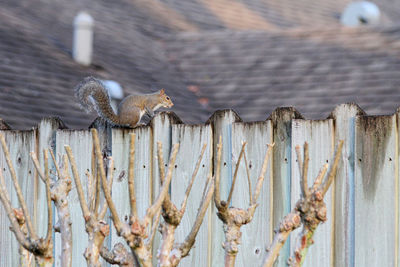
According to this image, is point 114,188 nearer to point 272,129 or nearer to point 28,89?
point 272,129

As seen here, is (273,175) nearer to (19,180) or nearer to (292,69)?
(19,180)

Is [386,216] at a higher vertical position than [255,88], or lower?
lower

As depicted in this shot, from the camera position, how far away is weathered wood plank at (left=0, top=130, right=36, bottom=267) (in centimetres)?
400

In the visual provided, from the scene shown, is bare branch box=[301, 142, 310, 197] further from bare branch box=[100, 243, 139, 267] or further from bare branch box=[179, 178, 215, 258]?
bare branch box=[100, 243, 139, 267]

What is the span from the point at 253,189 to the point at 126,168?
0.58m

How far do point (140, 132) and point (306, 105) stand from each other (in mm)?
4500

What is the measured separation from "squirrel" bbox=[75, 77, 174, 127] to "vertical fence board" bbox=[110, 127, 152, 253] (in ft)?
1.26

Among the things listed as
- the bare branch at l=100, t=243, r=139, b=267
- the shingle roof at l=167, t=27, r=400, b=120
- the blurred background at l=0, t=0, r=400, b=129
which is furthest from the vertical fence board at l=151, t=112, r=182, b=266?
the shingle roof at l=167, t=27, r=400, b=120

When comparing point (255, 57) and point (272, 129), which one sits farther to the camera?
point (255, 57)

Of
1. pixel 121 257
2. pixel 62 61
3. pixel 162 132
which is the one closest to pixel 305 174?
pixel 121 257

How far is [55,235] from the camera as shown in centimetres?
391

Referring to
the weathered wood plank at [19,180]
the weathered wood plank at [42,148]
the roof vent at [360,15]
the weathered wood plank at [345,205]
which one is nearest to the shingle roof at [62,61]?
the weathered wood plank at [19,180]

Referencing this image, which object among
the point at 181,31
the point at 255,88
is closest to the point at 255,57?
the point at 255,88

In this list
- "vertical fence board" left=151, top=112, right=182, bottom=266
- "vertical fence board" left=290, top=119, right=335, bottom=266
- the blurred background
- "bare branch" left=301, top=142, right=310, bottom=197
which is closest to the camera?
"bare branch" left=301, top=142, right=310, bottom=197
